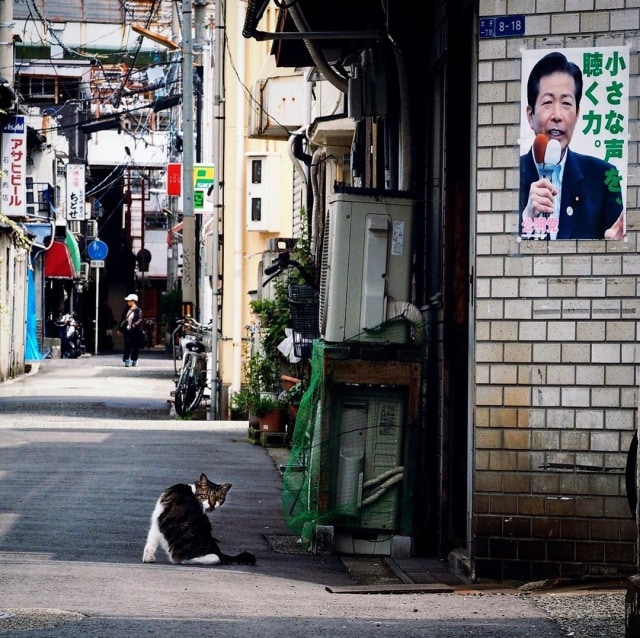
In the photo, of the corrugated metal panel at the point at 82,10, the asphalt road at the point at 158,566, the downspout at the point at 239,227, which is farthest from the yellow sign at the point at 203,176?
the corrugated metal panel at the point at 82,10

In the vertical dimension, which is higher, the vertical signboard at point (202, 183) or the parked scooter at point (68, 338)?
the vertical signboard at point (202, 183)

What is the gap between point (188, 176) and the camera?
2595 centimetres

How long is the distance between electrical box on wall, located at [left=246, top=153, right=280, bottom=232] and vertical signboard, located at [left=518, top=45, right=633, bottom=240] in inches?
562

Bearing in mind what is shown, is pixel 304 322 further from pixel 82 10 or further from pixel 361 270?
pixel 82 10

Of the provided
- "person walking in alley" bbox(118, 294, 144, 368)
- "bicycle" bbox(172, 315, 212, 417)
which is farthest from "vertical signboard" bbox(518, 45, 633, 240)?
"person walking in alley" bbox(118, 294, 144, 368)

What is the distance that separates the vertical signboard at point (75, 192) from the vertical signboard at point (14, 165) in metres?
20.0

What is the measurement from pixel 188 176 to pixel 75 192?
85.3 ft

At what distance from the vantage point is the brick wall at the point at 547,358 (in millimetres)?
8195

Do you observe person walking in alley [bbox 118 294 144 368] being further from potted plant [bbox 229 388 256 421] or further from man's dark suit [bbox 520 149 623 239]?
man's dark suit [bbox 520 149 623 239]

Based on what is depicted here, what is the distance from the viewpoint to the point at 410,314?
31.5 ft

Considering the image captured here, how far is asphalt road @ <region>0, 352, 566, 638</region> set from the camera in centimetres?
633

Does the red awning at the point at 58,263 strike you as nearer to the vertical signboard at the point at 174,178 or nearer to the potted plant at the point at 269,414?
the vertical signboard at the point at 174,178

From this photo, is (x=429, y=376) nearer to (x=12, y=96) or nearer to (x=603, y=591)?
(x=603, y=591)

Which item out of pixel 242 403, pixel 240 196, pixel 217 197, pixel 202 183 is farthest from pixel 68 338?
pixel 242 403
